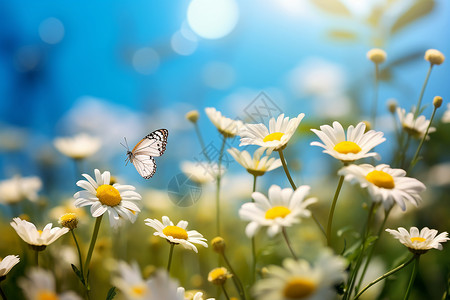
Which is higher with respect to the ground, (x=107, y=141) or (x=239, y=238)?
(x=107, y=141)

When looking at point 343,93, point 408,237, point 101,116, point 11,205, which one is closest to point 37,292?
point 408,237

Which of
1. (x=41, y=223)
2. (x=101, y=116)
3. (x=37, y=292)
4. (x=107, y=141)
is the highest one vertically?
(x=101, y=116)

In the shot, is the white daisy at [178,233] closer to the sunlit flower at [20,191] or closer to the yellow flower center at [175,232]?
the yellow flower center at [175,232]

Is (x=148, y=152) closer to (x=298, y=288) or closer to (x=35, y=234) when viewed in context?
(x=35, y=234)

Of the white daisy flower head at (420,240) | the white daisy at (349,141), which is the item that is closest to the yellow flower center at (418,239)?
the white daisy flower head at (420,240)

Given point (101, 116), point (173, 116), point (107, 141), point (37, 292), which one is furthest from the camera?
point (101, 116)

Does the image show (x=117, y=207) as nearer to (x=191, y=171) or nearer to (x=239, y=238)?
(x=191, y=171)

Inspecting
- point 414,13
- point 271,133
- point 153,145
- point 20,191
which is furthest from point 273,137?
point 414,13

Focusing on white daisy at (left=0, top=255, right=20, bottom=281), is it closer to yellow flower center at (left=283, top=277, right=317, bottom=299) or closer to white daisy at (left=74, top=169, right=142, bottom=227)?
white daisy at (left=74, top=169, right=142, bottom=227)
